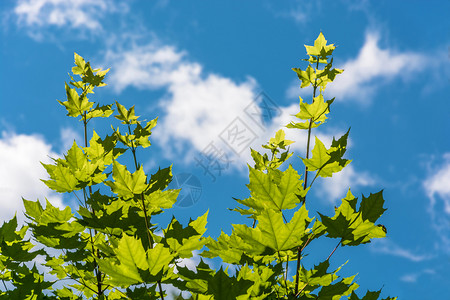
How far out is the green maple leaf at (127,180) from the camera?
8.16ft

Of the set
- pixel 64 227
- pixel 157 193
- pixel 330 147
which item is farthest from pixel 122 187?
pixel 330 147

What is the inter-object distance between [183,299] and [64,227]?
126 cm

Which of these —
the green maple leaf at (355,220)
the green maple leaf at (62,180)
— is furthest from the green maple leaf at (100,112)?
the green maple leaf at (355,220)

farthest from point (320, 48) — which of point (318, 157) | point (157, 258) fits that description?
point (157, 258)

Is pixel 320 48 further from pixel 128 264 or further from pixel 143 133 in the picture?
pixel 128 264

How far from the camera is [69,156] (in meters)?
3.39

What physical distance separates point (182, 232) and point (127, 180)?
1.77 ft

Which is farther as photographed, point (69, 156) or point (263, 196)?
point (69, 156)

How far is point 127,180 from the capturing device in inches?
98.7

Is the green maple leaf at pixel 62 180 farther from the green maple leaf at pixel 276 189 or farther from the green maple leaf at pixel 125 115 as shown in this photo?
the green maple leaf at pixel 276 189

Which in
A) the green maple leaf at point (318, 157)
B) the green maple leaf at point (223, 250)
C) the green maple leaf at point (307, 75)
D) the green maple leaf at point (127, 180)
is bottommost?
the green maple leaf at point (223, 250)

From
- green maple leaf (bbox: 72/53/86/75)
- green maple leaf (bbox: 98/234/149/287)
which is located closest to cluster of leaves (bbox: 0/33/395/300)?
green maple leaf (bbox: 98/234/149/287)

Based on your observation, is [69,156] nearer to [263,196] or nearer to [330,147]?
[263,196]

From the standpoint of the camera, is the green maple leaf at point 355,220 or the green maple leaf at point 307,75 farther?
the green maple leaf at point 307,75
